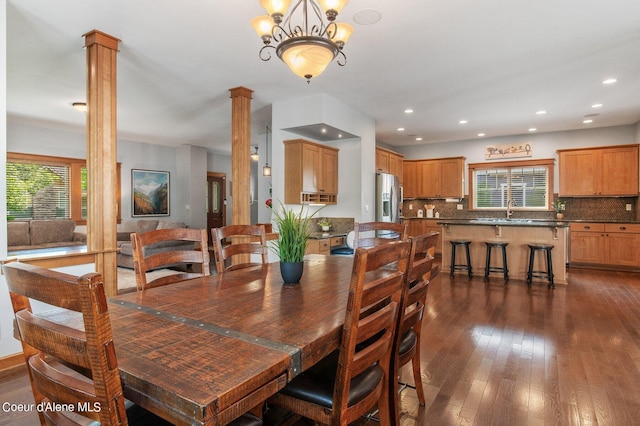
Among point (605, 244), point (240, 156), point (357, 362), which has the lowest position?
point (605, 244)

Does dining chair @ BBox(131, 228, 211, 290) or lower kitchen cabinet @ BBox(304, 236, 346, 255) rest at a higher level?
dining chair @ BBox(131, 228, 211, 290)

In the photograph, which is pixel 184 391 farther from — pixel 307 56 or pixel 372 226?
pixel 372 226

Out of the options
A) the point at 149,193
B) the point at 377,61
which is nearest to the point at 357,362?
the point at 377,61

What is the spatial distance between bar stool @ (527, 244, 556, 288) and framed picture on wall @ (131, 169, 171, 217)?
8.31m

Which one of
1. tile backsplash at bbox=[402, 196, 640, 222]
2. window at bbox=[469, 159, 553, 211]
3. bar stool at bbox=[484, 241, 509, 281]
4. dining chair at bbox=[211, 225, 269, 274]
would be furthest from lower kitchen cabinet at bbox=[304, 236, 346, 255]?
window at bbox=[469, 159, 553, 211]

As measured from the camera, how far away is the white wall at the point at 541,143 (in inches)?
277

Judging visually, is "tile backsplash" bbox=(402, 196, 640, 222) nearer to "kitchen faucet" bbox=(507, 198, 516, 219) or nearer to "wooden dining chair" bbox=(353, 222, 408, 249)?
"kitchen faucet" bbox=(507, 198, 516, 219)

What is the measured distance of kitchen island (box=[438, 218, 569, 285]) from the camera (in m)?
5.50

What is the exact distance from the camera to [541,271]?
18.5 feet

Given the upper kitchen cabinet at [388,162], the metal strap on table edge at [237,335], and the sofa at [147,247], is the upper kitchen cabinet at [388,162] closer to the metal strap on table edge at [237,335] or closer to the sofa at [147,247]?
the sofa at [147,247]

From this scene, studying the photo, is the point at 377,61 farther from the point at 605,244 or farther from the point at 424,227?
the point at 605,244

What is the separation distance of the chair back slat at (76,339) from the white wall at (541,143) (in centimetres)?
878

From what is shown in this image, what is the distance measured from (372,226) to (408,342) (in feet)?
3.93

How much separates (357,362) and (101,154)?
2972 mm
